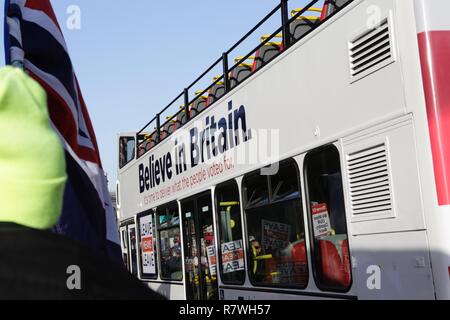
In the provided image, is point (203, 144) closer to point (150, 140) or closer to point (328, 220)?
point (328, 220)

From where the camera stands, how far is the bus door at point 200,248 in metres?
7.85

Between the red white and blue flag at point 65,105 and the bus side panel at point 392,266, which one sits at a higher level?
the red white and blue flag at point 65,105

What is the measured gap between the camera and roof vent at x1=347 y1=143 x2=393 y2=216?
433cm

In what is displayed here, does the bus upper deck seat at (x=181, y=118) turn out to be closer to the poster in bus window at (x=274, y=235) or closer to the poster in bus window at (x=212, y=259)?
the poster in bus window at (x=212, y=259)

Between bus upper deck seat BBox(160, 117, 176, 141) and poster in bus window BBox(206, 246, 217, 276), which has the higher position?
bus upper deck seat BBox(160, 117, 176, 141)

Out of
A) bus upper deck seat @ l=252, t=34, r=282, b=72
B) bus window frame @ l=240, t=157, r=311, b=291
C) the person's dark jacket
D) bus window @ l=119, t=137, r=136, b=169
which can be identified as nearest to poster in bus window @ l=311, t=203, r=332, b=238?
bus window frame @ l=240, t=157, r=311, b=291

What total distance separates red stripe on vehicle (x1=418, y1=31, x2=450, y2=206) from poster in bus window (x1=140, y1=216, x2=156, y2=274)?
7.26 m

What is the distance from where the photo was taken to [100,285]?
155 centimetres

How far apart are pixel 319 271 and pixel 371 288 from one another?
2.92 feet

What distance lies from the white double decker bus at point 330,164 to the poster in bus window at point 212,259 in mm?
32

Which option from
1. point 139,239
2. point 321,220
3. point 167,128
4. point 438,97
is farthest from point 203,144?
point 438,97

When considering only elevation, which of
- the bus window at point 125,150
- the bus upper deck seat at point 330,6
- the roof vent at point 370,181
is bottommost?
the roof vent at point 370,181

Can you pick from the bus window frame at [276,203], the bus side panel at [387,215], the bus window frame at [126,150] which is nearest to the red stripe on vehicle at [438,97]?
the bus side panel at [387,215]

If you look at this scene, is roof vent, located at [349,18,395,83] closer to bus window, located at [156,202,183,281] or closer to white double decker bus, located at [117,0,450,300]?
white double decker bus, located at [117,0,450,300]
